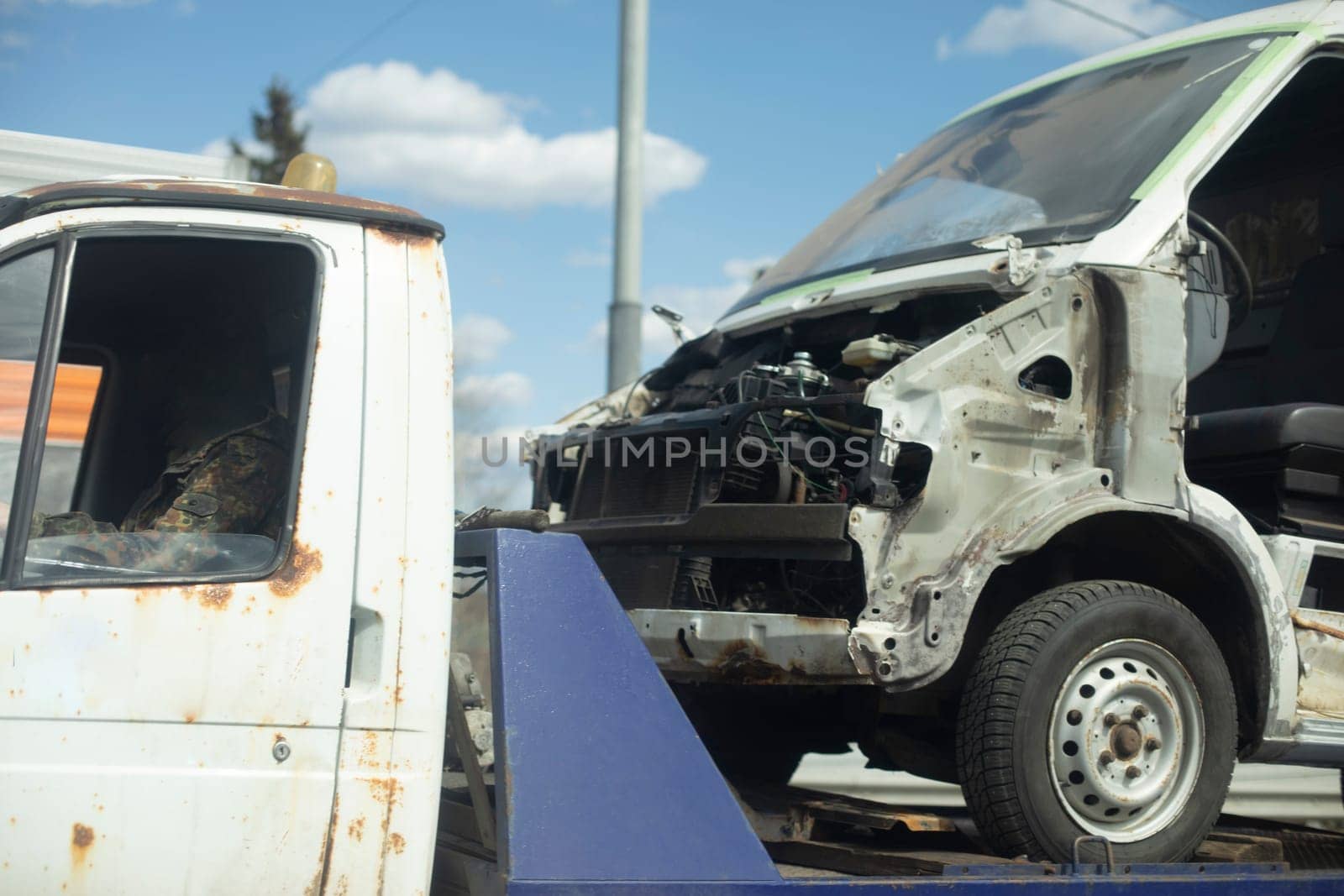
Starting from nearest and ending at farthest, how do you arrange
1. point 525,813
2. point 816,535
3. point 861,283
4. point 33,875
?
point 33,875
point 525,813
point 816,535
point 861,283

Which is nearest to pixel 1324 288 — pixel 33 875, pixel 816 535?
pixel 816 535

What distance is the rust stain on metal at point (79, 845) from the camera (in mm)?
2146

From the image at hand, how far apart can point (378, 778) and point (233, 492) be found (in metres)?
0.70

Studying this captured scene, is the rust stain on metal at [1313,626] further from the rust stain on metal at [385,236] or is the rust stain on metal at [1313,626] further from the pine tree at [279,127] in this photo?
the pine tree at [279,127]

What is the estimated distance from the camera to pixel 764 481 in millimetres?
3566

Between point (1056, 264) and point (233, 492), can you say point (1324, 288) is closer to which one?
point (1056, 264)

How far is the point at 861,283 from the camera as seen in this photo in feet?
13.6

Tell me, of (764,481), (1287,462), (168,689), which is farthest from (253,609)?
(1287,462)

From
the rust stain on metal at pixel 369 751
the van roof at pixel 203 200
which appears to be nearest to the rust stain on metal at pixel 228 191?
the van roof at pixel 203 200

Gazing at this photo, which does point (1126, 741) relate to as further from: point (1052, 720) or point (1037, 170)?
point (1037, 170)

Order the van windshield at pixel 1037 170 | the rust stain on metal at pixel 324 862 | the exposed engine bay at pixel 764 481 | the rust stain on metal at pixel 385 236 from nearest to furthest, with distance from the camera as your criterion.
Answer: the rust stain on metal at pixel 324 862 < the rust stain on metal at pixel 385 236 < the exposed engine bay at pixel 764 481 < the van windshield at pixel 1037 170

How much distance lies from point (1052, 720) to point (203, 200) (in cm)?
217

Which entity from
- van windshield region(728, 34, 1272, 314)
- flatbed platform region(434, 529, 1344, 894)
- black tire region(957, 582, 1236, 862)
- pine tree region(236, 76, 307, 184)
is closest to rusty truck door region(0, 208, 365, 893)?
flatbed platform region(434, 529, 1344, 894)

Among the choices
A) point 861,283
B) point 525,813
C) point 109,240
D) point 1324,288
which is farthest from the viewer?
point 1324,288
